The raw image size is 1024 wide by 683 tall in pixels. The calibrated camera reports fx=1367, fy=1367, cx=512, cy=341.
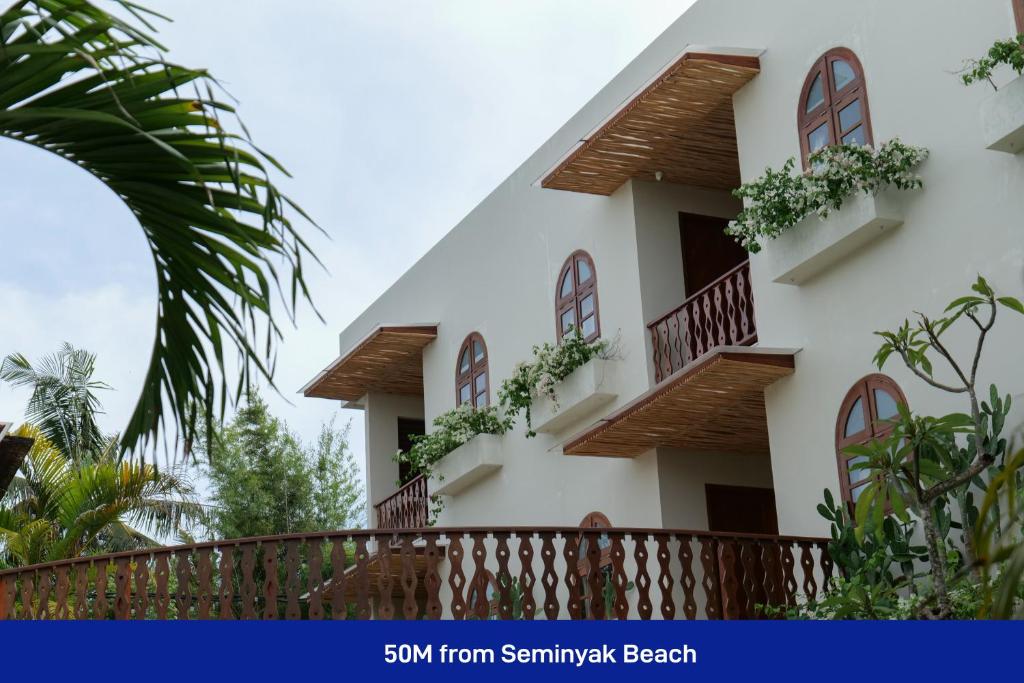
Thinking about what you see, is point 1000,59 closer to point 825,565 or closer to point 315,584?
point 825,565

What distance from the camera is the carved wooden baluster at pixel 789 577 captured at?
366 inches

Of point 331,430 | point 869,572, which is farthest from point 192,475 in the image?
point 869,572

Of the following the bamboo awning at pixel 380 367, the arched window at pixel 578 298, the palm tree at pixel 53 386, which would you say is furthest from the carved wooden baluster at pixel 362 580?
the palm tree at pixel 53 386

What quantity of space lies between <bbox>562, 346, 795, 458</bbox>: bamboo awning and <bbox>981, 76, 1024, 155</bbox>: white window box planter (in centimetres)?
243

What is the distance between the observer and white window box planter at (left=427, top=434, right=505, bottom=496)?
47.3 ft

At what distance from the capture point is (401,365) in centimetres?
1714

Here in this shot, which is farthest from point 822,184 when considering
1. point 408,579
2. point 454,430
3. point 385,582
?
point 454,430

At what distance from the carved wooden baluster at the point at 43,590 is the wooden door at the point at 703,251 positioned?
605 cm

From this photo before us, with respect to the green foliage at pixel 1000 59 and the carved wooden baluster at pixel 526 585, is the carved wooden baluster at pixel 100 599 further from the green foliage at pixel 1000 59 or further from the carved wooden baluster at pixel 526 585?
the green foliage at pixel 1000 59

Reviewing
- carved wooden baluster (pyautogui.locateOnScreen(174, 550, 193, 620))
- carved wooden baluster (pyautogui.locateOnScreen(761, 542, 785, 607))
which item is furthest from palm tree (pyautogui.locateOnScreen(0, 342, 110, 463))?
carved wooden baluster (pyautogui.locateOnScreen(761, 542, 785, 607))

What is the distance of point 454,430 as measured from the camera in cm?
1486

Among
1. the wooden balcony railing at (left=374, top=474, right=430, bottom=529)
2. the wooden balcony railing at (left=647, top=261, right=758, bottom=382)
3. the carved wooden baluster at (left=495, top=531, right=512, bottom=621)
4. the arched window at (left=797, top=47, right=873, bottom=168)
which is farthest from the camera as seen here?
the wooden balcony railing at (left=374, top=474, right=430, bottom=529)

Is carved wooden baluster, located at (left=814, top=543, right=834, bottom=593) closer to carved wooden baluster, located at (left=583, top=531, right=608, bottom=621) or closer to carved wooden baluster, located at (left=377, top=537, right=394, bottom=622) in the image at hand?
carved wooden baluster, located at (left=583, top=531, right=608, bottom=621)

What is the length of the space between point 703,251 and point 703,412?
2.14 meters
